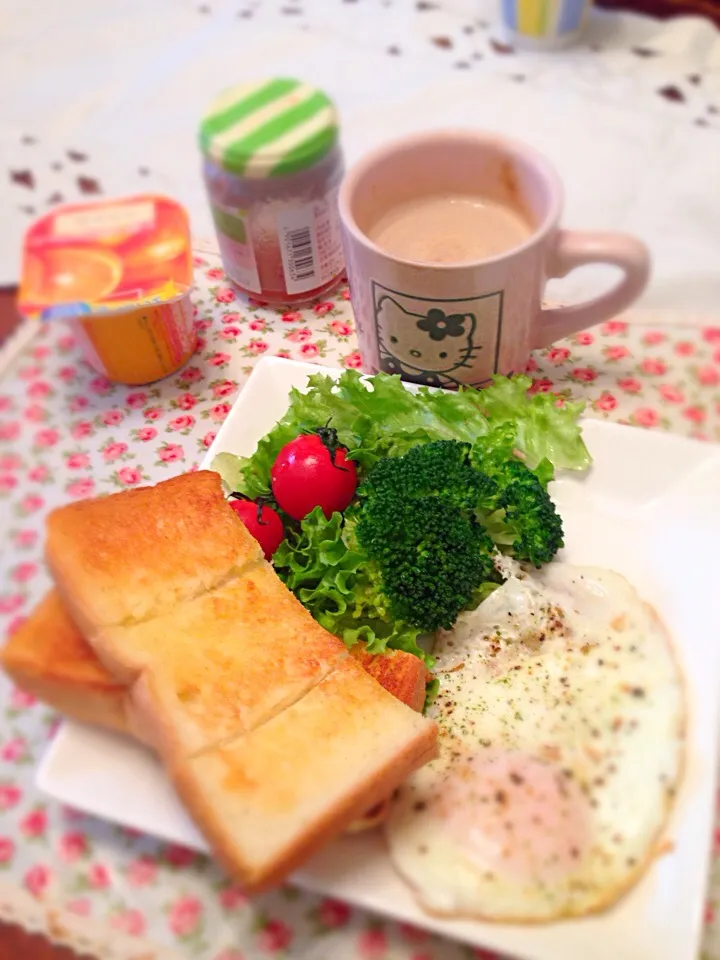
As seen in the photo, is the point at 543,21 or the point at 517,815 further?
the point at 543,21

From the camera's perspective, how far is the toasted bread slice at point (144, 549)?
78 cm

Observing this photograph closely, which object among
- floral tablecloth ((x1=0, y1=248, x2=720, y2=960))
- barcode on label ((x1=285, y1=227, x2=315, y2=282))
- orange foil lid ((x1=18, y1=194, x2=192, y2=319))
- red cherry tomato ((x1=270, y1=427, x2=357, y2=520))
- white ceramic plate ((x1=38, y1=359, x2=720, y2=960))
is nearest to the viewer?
white ceramic plate ((x1=38, y1=359, x2=720, y2=960))

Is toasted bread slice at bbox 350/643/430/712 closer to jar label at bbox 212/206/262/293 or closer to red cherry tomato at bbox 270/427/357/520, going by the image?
red cherry tomato at bbox 270/427/357/520

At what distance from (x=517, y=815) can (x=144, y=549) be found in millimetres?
459

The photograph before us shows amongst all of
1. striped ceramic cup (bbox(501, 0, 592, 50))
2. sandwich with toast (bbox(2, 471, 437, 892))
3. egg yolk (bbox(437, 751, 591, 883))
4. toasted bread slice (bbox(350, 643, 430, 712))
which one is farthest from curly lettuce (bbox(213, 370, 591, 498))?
striped ceramic cup (bbox(501, 0, 592, 50))

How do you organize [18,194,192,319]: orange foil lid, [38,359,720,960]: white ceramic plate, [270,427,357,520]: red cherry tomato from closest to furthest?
[38,359,720,960]: white ceramic plate → [270,427,357,520]: red cherry tomato → [18,194,192,319]: orange foil lid

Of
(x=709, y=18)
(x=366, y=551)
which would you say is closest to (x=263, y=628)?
(x=366, y=551)

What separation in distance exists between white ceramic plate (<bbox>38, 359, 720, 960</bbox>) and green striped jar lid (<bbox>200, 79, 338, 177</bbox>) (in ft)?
0.90

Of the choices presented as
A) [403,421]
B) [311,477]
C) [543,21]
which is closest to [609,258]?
[403,421]

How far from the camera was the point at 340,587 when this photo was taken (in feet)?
2.71

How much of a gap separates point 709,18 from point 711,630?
1.53 metres

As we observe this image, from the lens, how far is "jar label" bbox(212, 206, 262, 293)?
111 centimetres

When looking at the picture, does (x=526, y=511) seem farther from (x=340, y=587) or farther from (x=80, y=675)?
(x=80, y=675)

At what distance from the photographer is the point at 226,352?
47.8 inches
